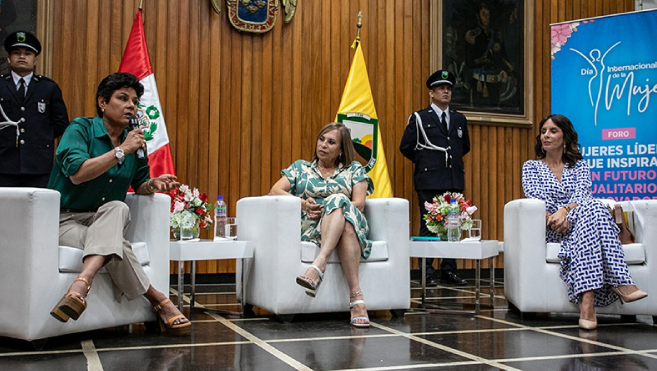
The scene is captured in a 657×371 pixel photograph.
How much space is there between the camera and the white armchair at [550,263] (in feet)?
11.4

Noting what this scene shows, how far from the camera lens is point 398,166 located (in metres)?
5.95

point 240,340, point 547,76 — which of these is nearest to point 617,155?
point 547,76

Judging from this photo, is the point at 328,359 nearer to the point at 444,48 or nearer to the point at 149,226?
the point at 149,226

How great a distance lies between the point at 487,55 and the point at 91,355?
4.79 m

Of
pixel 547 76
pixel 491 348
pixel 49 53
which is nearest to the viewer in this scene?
pixel 491 348

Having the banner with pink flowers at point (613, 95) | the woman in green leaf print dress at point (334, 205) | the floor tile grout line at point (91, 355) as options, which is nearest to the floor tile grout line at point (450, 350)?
the woman in green leaf print dress at point (334, 205)

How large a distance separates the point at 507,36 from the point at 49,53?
394 cm

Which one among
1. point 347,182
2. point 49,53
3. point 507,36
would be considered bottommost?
point 347,182

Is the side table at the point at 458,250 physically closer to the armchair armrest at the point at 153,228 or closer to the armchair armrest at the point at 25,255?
the armchair armrest at the point at 153,228

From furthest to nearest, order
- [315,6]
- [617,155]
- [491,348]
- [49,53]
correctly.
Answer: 1. [315,6]
2. [617,155]
3. [49,53]
4. [491,348]

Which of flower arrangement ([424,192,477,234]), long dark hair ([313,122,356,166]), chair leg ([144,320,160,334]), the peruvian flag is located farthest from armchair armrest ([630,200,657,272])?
the peruvian flag

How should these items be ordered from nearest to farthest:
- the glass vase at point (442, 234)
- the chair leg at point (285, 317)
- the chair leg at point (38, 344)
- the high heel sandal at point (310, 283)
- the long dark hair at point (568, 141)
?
the chair leg at point (38, 344), the high heel sandal at point (310, 283), the chair leg at point (285, 317), the long dark hair at point (568, 141), the glass vase at point (442, 234)

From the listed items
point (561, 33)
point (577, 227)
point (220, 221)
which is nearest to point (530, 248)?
point (577, 227)

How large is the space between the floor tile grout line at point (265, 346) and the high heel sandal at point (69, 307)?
697 millimetres
